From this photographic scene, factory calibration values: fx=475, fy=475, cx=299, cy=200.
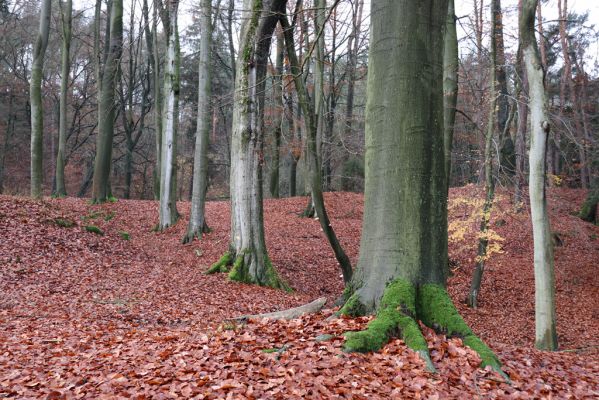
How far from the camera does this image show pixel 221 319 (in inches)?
287

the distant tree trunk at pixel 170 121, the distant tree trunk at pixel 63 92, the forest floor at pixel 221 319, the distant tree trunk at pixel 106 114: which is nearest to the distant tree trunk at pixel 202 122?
the forest floor at pixel 221 319

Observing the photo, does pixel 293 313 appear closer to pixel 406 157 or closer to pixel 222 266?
pixel 406 157

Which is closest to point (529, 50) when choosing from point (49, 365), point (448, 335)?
point (448, 335)

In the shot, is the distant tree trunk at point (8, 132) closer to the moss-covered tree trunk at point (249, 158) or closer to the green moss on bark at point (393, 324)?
the moss-covered tree trunk at point (249, 158)

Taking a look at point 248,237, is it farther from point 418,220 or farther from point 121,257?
point 418,220

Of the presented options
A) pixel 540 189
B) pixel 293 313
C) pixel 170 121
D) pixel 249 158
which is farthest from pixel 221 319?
pixel 170 121

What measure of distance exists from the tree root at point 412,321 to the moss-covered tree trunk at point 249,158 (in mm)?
5122

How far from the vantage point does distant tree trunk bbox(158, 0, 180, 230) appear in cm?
1499

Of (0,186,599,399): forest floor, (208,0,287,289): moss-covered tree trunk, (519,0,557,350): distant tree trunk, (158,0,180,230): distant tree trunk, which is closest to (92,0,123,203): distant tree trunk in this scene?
(0,186,599,399): forest floor

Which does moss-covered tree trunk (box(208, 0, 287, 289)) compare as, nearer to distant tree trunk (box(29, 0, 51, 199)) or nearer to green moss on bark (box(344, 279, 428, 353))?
green moss on bark (box(344, 279, 428, 353))

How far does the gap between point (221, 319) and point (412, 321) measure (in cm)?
346

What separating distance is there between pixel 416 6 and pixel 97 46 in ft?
64.7

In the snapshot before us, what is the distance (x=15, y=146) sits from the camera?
29.6 m

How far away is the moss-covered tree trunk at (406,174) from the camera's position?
5.11m
